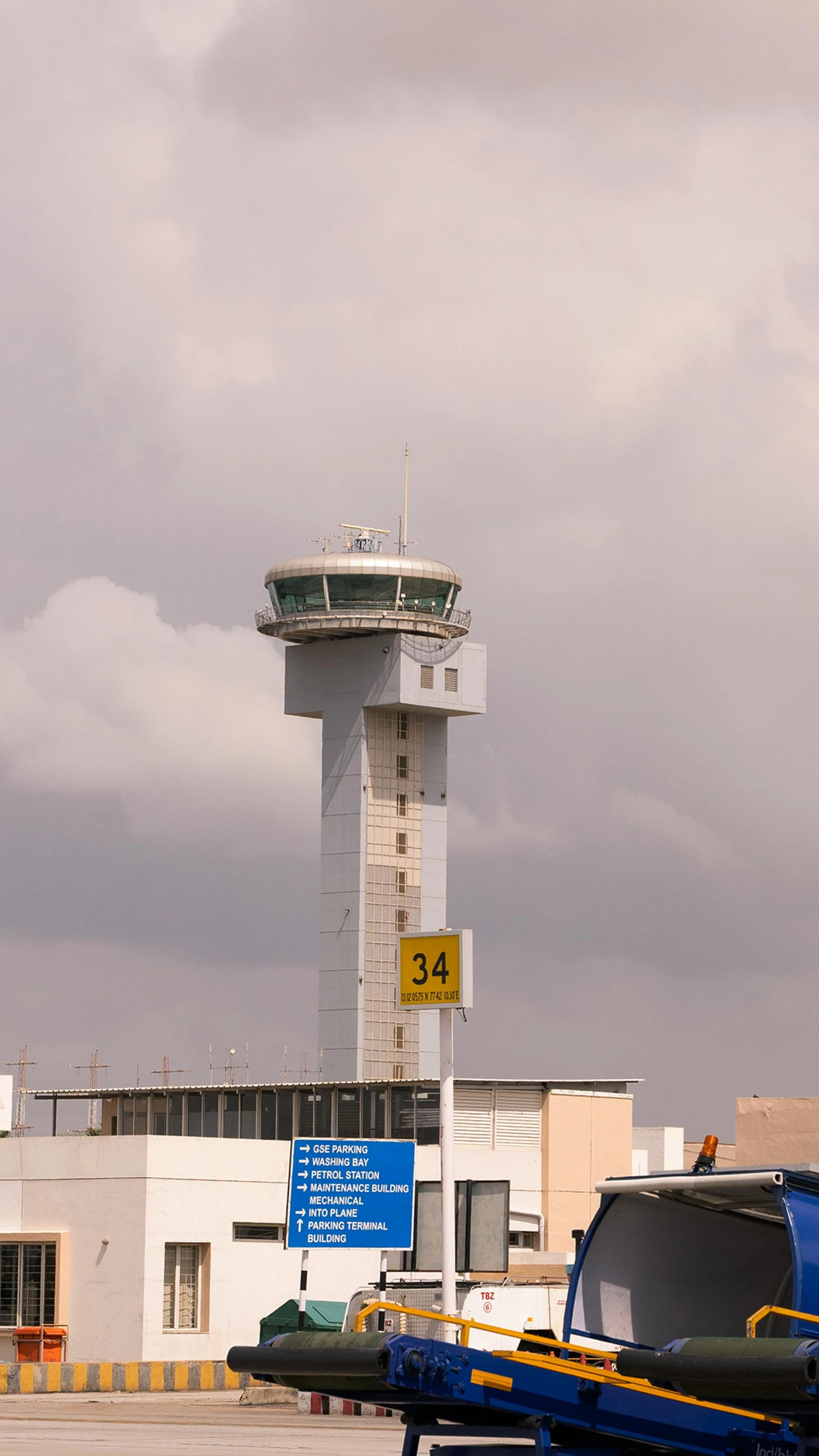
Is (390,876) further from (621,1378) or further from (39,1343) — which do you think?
(621,1378)

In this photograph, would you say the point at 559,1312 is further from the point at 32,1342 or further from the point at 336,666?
the point at 336,666

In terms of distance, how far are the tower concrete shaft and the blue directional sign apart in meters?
57.5

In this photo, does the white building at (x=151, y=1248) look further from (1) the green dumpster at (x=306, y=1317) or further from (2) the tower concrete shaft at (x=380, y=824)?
(2) the tower concrete shaft at (x=380, y=824)

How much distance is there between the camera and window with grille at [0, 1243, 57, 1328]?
4697cm

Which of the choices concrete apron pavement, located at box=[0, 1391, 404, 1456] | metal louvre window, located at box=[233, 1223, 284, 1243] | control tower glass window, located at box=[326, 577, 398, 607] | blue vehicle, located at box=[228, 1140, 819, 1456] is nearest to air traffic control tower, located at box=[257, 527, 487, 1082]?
control tower glass window, located at box=[326, 577, 398, 607]

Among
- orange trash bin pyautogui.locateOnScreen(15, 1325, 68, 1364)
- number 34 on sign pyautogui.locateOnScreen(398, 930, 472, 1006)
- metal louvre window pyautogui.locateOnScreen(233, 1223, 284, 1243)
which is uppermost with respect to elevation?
number 34 on sign pyautogui.locateOnScreen(398, 930, 472, 1006)

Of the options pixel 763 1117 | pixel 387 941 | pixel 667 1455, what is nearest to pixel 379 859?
pixel 387 941

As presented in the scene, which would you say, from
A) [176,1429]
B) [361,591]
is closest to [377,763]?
[361,591]

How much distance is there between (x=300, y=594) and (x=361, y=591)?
2.96 meters

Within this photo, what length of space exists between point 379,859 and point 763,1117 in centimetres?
4363

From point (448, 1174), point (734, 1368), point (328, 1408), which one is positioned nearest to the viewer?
point (734, 1368)

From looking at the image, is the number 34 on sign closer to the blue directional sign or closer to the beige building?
the blue directional sign

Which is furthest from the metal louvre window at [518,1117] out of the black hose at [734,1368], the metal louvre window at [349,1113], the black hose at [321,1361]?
the black hose at [734,1368]

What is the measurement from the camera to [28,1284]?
155ft
